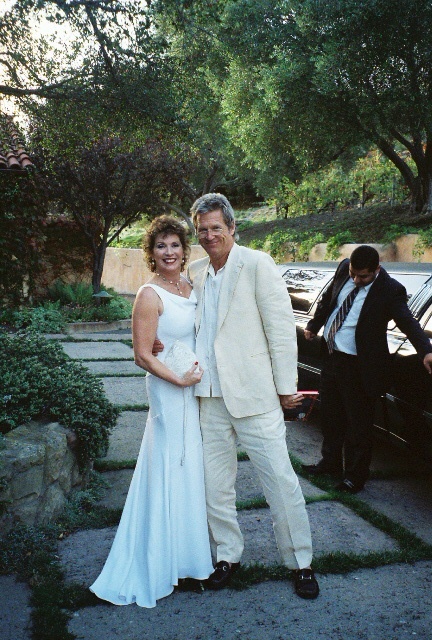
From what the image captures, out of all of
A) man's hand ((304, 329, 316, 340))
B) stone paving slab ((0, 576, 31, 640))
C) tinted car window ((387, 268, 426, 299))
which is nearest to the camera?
stone paving slab ((0, 576, 31, 640))

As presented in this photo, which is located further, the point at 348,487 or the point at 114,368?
the point at 114,368

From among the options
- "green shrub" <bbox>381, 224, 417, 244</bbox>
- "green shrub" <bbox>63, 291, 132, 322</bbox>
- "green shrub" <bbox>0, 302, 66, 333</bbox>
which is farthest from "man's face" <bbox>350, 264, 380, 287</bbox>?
"green shrub" <bbox>381, 224, 417, 244</bbox>

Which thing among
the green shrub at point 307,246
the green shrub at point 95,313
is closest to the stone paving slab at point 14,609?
the green shrub at point 95,313

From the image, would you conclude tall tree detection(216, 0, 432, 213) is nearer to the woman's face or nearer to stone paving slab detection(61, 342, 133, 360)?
stone paving slab detection(61, 342, 133, 360)

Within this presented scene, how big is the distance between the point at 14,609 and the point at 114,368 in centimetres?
610

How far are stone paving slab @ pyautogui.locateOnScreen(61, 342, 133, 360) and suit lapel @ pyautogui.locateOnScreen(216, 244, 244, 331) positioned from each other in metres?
6.61

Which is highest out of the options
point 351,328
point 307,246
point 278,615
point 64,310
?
point 307,246

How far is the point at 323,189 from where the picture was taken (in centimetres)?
2388

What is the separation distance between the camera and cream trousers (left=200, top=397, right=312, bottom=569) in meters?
3.10

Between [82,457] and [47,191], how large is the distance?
10.5 meters

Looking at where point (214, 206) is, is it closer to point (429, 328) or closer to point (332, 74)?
point (429, 328)

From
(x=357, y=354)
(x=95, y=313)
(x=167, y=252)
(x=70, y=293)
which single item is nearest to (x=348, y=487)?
(x=357, y=354)

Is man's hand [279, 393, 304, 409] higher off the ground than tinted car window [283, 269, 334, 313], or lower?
lower

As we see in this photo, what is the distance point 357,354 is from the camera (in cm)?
437
